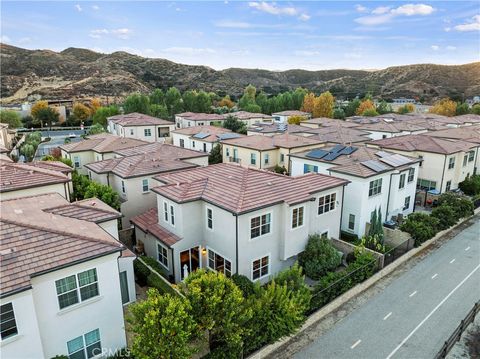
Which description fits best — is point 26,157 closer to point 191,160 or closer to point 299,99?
point 191,160

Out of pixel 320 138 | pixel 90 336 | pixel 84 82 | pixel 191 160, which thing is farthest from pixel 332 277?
pixel 84 82

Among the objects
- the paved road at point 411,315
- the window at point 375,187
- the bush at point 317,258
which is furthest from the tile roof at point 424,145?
the bush at point 317,258

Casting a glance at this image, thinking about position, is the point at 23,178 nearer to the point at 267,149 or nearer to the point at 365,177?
the point at 365,177

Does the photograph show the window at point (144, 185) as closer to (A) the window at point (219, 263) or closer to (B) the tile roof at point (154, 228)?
(B) the tile roof at point (154, 228)

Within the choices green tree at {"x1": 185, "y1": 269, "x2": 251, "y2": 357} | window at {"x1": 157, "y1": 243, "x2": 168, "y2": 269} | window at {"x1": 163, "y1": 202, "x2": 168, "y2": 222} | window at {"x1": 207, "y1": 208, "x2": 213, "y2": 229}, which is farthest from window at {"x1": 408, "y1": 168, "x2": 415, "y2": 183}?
green tree at {"x1": 185, "y1": 269, "x2": 251, "y2": 357}

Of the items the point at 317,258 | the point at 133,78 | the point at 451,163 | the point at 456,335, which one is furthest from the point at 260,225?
the point at 133,78

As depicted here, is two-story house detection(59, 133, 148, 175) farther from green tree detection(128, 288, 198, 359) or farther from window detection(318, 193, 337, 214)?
green tree detection(128, 288, 198, 359)
